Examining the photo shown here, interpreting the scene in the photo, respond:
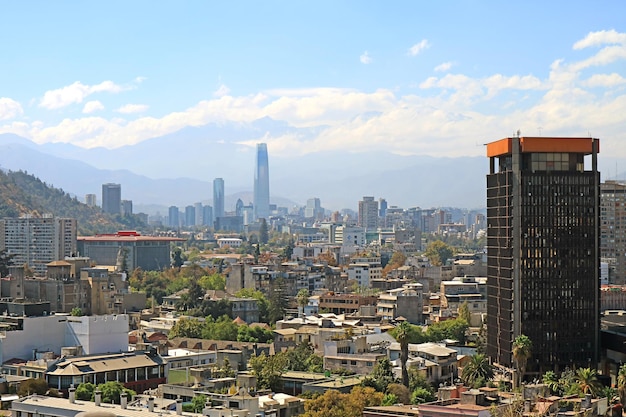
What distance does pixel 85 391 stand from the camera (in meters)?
47.6

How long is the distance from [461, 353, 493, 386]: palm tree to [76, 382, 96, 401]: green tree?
15.7 meters

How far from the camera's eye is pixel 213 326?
72.1 meters

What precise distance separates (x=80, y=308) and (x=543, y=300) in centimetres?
3286

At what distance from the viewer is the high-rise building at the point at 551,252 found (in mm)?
56969

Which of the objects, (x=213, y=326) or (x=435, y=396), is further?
(x=213, y=326)

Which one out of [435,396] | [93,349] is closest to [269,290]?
[93,349]

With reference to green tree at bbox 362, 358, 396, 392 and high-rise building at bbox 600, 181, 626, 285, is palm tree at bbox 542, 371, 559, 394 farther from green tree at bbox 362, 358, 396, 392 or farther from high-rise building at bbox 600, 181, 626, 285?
high-rise building at bbox 600, 181, 626, 285

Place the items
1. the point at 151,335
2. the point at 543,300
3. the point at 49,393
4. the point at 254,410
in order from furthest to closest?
the point at 151,335, the point at 543,300, the point at 49,393, the point at 254,410

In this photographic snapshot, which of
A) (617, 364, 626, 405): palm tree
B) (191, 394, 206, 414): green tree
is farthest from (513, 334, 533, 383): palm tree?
(191, 394, 206, 414): green tree

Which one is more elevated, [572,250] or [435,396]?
[572,250]

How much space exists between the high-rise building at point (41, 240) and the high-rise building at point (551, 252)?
81.2 m

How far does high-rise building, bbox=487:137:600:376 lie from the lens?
5697 cm

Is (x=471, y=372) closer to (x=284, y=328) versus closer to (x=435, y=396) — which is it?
(x=435, y=396)

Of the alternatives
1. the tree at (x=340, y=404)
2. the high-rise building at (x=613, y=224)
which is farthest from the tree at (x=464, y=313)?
the high-rise building at (x=613, y=224)
